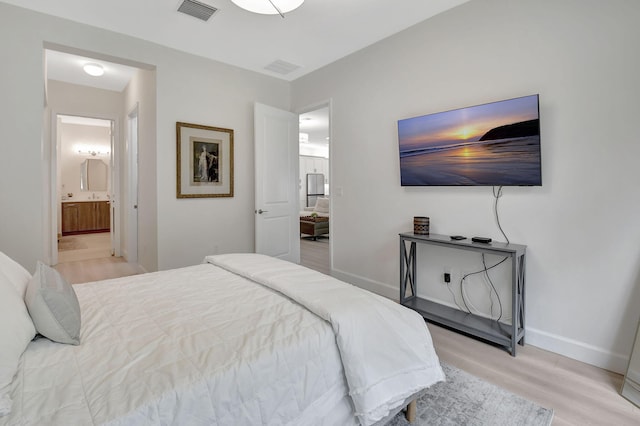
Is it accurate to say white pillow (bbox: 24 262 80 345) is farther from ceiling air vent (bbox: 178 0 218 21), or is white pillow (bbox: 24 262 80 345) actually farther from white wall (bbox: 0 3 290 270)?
ceiling air vent (bbox: 178 0 218 21)

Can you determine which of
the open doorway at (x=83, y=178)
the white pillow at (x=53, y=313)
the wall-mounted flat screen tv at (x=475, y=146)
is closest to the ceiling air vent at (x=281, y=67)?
the wall-mounted flat screen tv at (x=475, y=146)

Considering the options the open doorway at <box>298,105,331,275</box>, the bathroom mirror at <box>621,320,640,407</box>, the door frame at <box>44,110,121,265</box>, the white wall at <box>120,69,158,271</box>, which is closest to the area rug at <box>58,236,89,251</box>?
the door frame at <box>44,110,121,265</box>

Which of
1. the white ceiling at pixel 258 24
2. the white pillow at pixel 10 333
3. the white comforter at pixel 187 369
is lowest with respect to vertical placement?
the white comforter at pixel 187 369

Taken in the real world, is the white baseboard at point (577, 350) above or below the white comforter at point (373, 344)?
below

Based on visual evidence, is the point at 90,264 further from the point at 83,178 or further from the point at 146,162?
the point at 83,178

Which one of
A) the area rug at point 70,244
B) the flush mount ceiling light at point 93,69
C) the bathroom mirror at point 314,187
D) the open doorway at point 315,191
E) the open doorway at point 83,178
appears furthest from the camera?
the bathroom mirror at point 314,187

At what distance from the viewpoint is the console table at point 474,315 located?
2.35 m

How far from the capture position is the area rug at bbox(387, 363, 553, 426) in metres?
1.70

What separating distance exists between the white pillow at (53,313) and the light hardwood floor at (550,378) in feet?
7.22

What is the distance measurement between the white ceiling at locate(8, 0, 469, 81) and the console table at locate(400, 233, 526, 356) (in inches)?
81.1

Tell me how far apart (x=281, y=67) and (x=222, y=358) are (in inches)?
155

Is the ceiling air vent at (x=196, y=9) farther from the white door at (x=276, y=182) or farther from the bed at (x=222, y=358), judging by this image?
the bed at (x=222, y=358)

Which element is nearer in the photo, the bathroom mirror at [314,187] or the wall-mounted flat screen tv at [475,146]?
the wall-mounted flat screen tv at [475,146]

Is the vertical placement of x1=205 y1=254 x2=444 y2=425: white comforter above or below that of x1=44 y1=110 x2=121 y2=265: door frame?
below
